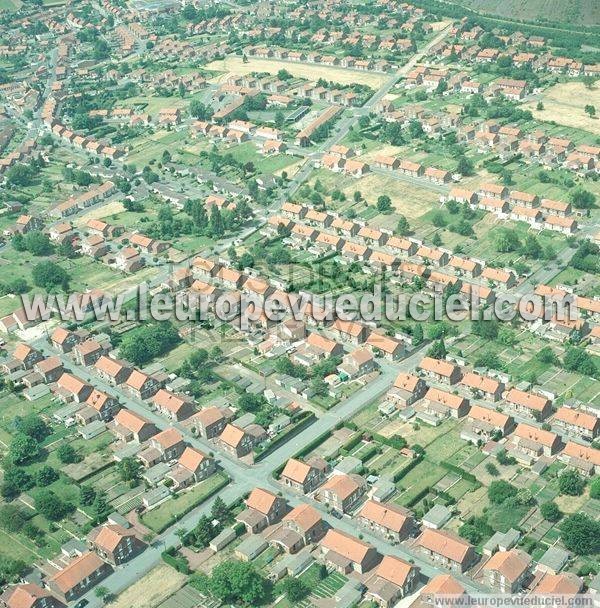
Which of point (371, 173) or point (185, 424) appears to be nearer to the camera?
point (185, 424)

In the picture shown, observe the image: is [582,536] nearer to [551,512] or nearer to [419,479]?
[551,512]

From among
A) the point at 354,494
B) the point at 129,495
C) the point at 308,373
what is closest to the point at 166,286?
the point at 308,373

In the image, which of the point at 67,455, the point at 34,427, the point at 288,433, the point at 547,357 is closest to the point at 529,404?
the point at 547,357

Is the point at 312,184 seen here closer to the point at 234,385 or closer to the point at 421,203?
the point at 421,203

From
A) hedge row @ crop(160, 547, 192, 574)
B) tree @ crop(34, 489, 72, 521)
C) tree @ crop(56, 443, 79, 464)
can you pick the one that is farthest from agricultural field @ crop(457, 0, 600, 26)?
hedge row @ crop(160, 547, 192, 574)

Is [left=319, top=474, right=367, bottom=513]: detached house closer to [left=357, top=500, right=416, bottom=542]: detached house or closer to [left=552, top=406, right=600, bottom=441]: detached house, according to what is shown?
[left=357, top=500, right=416, bottom=542]: detached house

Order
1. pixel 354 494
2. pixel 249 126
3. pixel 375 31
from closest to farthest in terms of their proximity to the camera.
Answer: pixel 354 494 < pixel 249 126 < pixel 375 31
